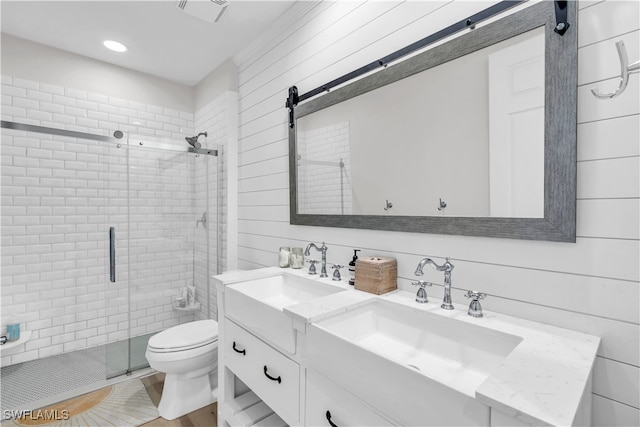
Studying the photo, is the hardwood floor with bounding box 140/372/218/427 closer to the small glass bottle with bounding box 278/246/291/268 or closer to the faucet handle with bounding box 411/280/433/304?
the small glass bottle with bounding box 278/246/291/268

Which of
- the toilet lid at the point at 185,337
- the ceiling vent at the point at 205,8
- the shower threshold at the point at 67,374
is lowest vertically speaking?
the shower threshold at the point at 67,374

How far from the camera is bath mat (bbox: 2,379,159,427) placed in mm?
1887

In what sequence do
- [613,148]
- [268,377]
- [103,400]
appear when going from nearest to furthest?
[613,148], [268,377], [103,400]

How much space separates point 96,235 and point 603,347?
3.31 meters

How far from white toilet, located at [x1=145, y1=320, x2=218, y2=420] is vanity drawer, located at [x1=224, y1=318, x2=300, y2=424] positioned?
1.16 ft

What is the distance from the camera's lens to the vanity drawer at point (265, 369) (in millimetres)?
1205

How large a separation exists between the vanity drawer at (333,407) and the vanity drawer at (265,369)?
0.09 metres

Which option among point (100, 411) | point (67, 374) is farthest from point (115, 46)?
point (100, 411)

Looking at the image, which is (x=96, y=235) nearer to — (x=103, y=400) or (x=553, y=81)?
(x=103, y=400)

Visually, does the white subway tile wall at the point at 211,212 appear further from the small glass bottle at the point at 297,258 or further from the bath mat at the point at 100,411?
the small glass bottle at the point at 297,258

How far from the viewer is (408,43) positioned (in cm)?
139

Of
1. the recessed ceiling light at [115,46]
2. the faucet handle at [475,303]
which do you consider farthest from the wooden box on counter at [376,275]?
the recessed ceiling light at [115,46]

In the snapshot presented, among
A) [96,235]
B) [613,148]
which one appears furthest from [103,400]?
[613,148]

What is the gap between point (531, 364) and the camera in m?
0.74
